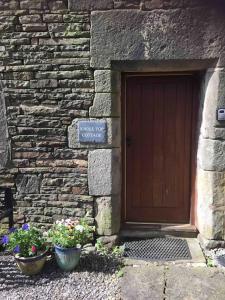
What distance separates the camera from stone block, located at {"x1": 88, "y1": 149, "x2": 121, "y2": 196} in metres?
3.69

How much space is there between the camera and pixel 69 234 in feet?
11.1

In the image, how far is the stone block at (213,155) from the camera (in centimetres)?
354

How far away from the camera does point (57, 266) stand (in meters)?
3.44

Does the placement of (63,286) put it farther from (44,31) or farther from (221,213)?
(44,31)

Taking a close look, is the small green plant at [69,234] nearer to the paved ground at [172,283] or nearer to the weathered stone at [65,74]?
the paved ground at [172,283]

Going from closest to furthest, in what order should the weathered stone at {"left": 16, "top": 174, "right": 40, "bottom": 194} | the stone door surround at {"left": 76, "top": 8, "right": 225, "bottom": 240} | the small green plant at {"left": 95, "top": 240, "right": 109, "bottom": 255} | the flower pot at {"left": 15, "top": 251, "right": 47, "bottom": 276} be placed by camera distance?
the flower pot at {"left": 15, "top": 251, "right": 47, "bottom": 276} < the stone door surround at {"left": 76, "top": 8, "right": 225, "bottom": 240} < the small green plant at {"left": 95, "top": 240, "right": 109, "bottom": 255} < the weathered stone at {"left": 16, "top": 174, "right": 40, "bottom": 194}

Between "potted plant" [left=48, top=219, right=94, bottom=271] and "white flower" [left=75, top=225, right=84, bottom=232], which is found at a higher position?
"white flower" [left=75, top=225, right=84, bottom=232]

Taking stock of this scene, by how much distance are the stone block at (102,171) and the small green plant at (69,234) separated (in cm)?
42

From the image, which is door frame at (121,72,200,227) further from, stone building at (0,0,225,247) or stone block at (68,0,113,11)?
stone block at (68,0,113,11)

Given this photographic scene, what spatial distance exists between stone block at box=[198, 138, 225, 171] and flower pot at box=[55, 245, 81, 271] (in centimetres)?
171

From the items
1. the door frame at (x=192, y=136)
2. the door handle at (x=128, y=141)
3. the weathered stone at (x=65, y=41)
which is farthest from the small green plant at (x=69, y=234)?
the weathered stone at (x=65, y=41)

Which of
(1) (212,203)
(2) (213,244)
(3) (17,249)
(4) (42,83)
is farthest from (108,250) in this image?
(4) (42,83)

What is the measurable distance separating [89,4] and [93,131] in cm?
137

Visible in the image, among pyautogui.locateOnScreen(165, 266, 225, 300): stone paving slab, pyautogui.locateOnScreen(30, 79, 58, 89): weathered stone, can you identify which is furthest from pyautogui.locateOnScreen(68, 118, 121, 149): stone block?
pyautogui.locateOnScreen(165, 266, 225, 300): stone paving slab
